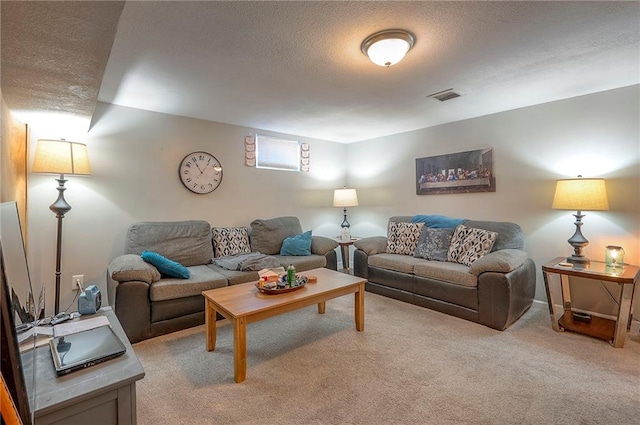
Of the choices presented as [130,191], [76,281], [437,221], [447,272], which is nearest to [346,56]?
[447,272]

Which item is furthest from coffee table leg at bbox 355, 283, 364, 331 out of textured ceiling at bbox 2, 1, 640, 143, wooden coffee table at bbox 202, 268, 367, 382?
textured ceiling at bbox 2, 1, 640, 143

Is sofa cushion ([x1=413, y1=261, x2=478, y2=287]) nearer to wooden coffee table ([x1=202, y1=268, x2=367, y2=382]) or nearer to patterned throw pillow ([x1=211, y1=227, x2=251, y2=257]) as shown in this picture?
wooden coffee table ([x1=202, y1=268, x2=367, y2=382])

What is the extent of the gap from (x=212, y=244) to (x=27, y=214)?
5.31 ft

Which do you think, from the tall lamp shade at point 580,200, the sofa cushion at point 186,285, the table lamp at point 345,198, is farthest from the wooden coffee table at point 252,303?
the tall lamp shade at point 580,200

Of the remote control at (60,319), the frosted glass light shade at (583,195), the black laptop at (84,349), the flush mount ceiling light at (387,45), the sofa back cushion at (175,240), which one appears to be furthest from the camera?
the sofa back cushion at (175,240)

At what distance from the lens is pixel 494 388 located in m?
1.76

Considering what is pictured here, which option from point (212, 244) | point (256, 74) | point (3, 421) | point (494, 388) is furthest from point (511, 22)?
point (212, 244)

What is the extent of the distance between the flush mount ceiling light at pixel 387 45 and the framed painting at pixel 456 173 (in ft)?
7.24

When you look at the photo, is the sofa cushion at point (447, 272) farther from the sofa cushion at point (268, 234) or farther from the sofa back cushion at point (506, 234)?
the sofa cushion at point (268, 234)

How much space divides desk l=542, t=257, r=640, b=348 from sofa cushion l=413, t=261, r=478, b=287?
0.64 m

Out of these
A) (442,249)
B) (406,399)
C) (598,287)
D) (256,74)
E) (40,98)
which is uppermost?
(256,74)

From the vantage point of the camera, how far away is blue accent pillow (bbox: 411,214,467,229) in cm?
350

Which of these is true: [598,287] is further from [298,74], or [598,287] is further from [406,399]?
[298,74]

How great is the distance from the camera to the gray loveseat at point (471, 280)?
251 centimetres
